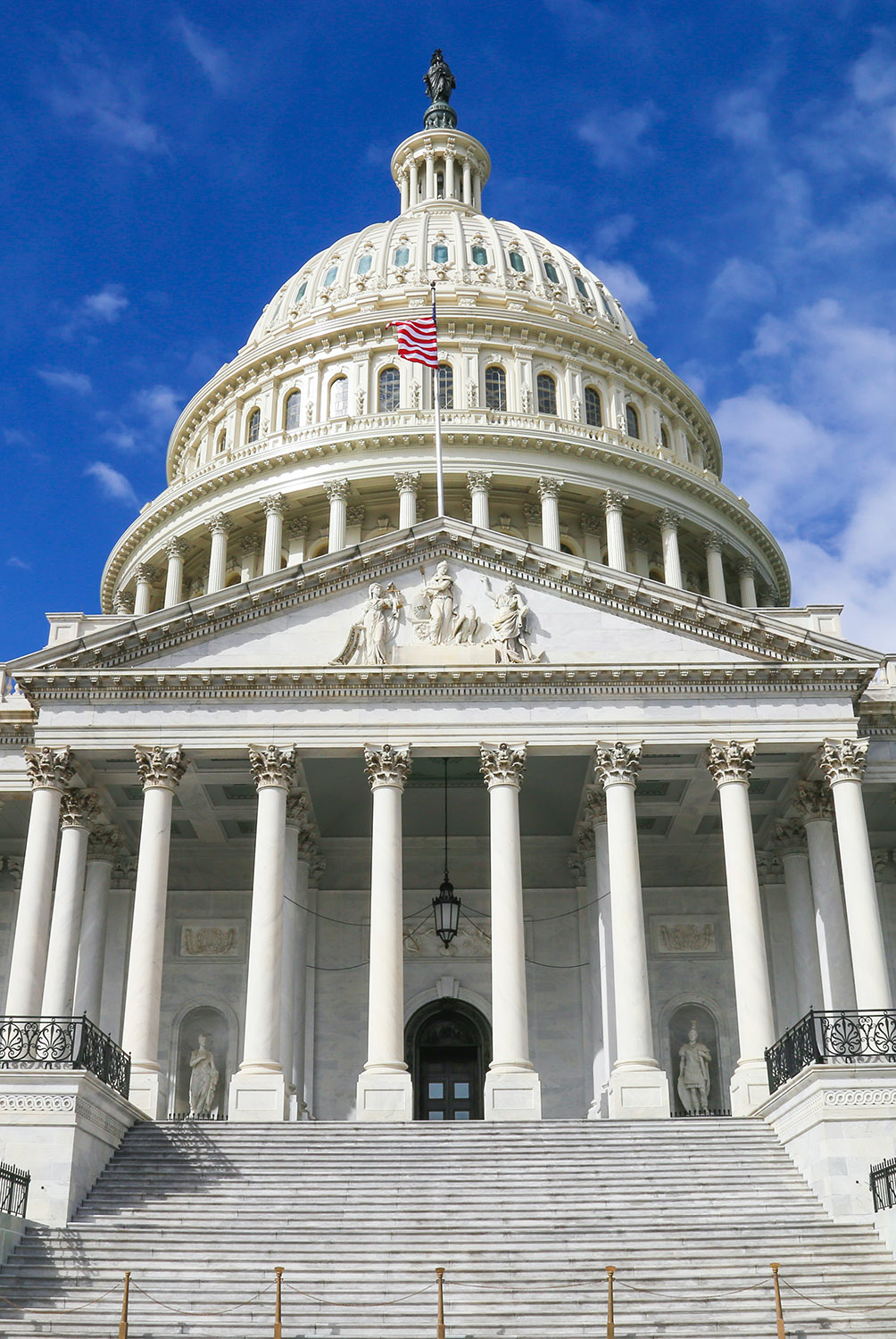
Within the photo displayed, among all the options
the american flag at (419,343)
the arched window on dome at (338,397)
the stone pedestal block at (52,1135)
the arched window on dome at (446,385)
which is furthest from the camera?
the arched window on dome at (338,397)

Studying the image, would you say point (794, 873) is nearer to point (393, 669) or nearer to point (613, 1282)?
point (393, 669)

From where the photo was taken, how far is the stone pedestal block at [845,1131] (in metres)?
24.2

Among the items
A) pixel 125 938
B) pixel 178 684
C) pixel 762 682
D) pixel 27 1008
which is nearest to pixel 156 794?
pixel 178 684

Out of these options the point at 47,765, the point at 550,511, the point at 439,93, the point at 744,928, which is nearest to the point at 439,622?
the point at 47,765

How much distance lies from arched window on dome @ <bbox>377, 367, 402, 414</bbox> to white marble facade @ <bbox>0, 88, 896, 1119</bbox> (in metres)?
23.0

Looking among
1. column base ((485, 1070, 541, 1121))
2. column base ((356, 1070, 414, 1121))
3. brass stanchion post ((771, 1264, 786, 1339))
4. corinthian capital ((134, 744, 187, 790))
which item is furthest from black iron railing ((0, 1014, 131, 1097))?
brass stanchion post ((771, 1264, 786, 1339))

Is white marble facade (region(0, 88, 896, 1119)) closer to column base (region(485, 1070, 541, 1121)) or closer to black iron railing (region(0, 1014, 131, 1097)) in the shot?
column base (region(485, 1070, 541, 1121))

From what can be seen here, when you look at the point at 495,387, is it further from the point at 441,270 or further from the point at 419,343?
the point at 419,343

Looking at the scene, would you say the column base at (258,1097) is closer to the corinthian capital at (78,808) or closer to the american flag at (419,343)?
the corinthian capital at (78,808)

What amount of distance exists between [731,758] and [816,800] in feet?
11.6

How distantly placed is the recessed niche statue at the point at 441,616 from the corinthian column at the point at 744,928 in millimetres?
6488

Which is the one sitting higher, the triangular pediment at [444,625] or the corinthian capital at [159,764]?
the triangular pediment at [444,625]

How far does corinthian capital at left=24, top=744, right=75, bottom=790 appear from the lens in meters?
34.0

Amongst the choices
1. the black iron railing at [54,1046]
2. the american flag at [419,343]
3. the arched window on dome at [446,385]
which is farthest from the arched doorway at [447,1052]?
the arched window on dome at [446,385]
